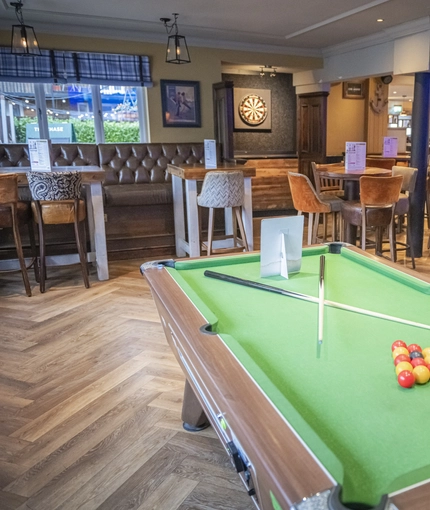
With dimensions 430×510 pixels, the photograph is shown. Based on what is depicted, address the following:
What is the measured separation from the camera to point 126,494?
5.45ft

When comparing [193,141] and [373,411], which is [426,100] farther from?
[373,411]

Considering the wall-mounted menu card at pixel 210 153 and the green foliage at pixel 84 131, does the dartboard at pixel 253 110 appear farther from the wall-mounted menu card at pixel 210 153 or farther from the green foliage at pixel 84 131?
the wall-mounted menu card at pixel 210 153

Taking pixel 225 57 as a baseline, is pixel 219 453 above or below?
below

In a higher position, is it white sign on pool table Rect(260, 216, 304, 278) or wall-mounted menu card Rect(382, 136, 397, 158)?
wall-mounted menu card Rect(382, 136, 397, 158)

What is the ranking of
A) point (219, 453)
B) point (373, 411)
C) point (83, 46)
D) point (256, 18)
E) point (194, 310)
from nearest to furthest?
1. point (373, 411)
2. point (194, 310)
3. point (219, 453)
4. point (256, 18)
5. point (83, 46)

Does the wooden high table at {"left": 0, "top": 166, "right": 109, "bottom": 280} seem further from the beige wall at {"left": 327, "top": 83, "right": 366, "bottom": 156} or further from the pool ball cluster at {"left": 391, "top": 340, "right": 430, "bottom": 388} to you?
the beige wall at {"left": 327, "top": 83, "right": 366, "bottom": 156}

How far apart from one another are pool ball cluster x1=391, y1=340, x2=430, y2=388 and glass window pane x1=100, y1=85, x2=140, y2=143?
6.27 metres

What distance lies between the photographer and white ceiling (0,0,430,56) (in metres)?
5.04

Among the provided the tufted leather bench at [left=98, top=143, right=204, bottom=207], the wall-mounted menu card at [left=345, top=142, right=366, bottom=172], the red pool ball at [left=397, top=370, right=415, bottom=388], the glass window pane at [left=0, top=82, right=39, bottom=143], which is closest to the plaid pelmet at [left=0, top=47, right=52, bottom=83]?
the glass window pane at [left=0, top=82, right=39, bottom=143]

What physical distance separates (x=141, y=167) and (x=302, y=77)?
3.92 m

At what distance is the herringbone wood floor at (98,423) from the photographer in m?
1.67

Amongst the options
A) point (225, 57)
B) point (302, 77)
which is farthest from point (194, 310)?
point (302, 77)

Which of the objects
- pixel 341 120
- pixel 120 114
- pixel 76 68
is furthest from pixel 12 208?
pixel 341 120

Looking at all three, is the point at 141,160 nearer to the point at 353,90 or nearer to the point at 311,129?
the point at 311,129
